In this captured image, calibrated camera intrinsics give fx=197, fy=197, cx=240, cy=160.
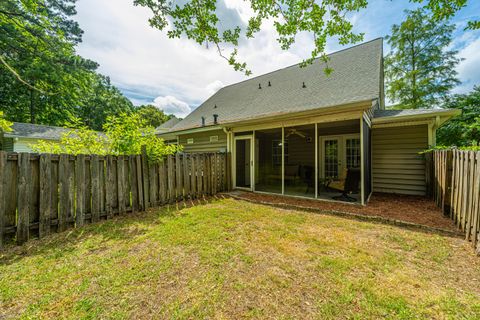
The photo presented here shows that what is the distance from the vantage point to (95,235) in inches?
138

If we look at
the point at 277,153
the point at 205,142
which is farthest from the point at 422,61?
the point at 205,142

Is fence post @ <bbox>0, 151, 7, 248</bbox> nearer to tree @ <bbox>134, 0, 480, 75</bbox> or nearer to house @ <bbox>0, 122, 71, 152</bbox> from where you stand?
tree @ <bbox>134, 0, 480, 75</bbox>

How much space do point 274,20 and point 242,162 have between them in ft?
17.0

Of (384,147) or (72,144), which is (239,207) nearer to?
(72,144)

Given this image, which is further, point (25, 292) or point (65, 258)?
point (65, 258)

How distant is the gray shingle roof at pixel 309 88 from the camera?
7379mm

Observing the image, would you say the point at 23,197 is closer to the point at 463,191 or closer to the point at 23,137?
the point at 463,191

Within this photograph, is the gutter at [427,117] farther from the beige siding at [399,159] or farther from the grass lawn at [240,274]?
the grass lawn at [240,274]

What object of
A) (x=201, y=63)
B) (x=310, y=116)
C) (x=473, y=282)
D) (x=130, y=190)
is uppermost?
(x=201, y=63)

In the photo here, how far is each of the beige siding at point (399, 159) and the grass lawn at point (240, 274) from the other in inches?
175

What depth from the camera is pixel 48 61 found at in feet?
44.0

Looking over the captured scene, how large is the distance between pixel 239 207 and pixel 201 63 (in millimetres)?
9514

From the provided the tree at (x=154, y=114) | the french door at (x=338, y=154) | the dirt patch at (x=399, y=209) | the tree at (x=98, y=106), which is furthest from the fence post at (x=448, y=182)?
the tree at (x=154, y=114)

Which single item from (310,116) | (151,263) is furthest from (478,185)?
(151,263)
